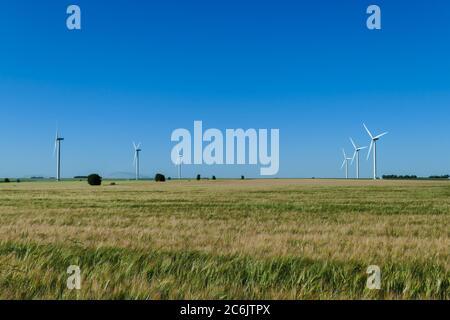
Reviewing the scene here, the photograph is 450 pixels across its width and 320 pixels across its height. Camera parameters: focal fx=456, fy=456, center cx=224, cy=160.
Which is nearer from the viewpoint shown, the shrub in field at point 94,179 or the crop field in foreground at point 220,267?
the crop field in foreground at point 220,267

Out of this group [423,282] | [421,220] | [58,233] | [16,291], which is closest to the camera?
[16,291]

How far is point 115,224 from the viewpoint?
16.3 meters

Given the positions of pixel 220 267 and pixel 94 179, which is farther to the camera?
pixel 94 179

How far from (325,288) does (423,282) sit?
1.72 meters

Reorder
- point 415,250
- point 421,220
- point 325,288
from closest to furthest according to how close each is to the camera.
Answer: point 325,288
point 415,250
point 421,220

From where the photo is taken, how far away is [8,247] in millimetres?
10086

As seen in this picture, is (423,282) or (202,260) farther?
(202,260)

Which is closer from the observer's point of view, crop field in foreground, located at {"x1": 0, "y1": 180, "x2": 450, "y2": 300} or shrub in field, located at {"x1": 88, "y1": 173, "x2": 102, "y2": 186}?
crop field in foreground, located at {"x1": 0, "y1": 180, "x2": 450, "y2": 300}

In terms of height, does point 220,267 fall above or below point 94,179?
above
